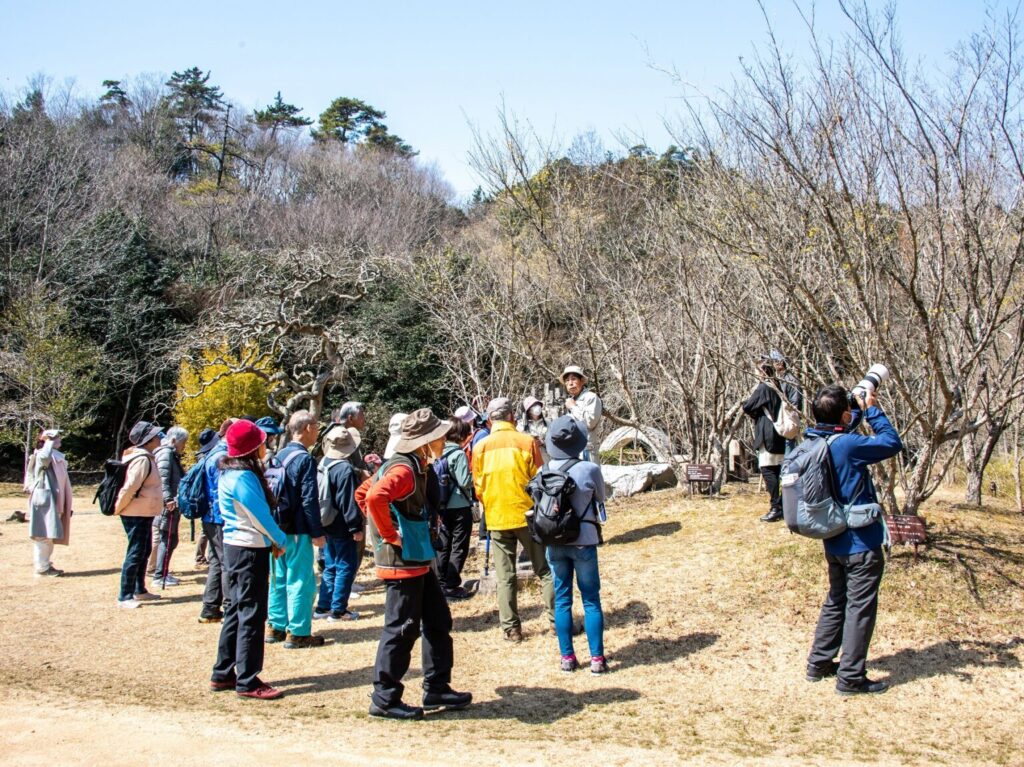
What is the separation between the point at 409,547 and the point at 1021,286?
5.40 meters

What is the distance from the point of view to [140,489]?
810 centimetres

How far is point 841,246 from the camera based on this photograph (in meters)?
5.90

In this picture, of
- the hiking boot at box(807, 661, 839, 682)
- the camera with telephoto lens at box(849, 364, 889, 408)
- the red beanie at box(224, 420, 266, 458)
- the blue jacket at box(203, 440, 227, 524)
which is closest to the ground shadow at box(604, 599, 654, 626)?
the hiking boot at box(807, 661, 839, 682)

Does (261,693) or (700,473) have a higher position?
(700,473)

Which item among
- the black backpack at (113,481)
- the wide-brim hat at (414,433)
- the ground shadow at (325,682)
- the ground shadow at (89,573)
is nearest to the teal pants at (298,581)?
the ground shadow at (325,682)

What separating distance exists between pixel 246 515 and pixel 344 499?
181 cm

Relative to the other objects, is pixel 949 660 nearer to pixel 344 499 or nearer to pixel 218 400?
pixel 344 499

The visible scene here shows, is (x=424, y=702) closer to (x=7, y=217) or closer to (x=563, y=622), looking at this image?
(x=563, y=622)

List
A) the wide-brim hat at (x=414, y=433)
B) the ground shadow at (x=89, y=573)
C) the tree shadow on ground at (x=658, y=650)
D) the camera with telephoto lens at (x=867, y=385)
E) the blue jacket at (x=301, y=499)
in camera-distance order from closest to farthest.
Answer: the wide-brim hat at (x=414, y=433) → the camera with telephoto lens at (x=867, y=385) → the tree shadow on ground at (x=658, y=650) → the blue jacket at (x=301, y=499) → the ground shadow at (x=89, y=573)

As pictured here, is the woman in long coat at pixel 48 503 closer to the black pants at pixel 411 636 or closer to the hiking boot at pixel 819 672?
the black pants at pixel 411 636

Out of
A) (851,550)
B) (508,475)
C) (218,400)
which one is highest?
(218,400)

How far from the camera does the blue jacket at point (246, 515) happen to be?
5.36 metres

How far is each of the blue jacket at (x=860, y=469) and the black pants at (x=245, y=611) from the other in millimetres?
3637

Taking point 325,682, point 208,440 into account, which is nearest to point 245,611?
point 325,682
